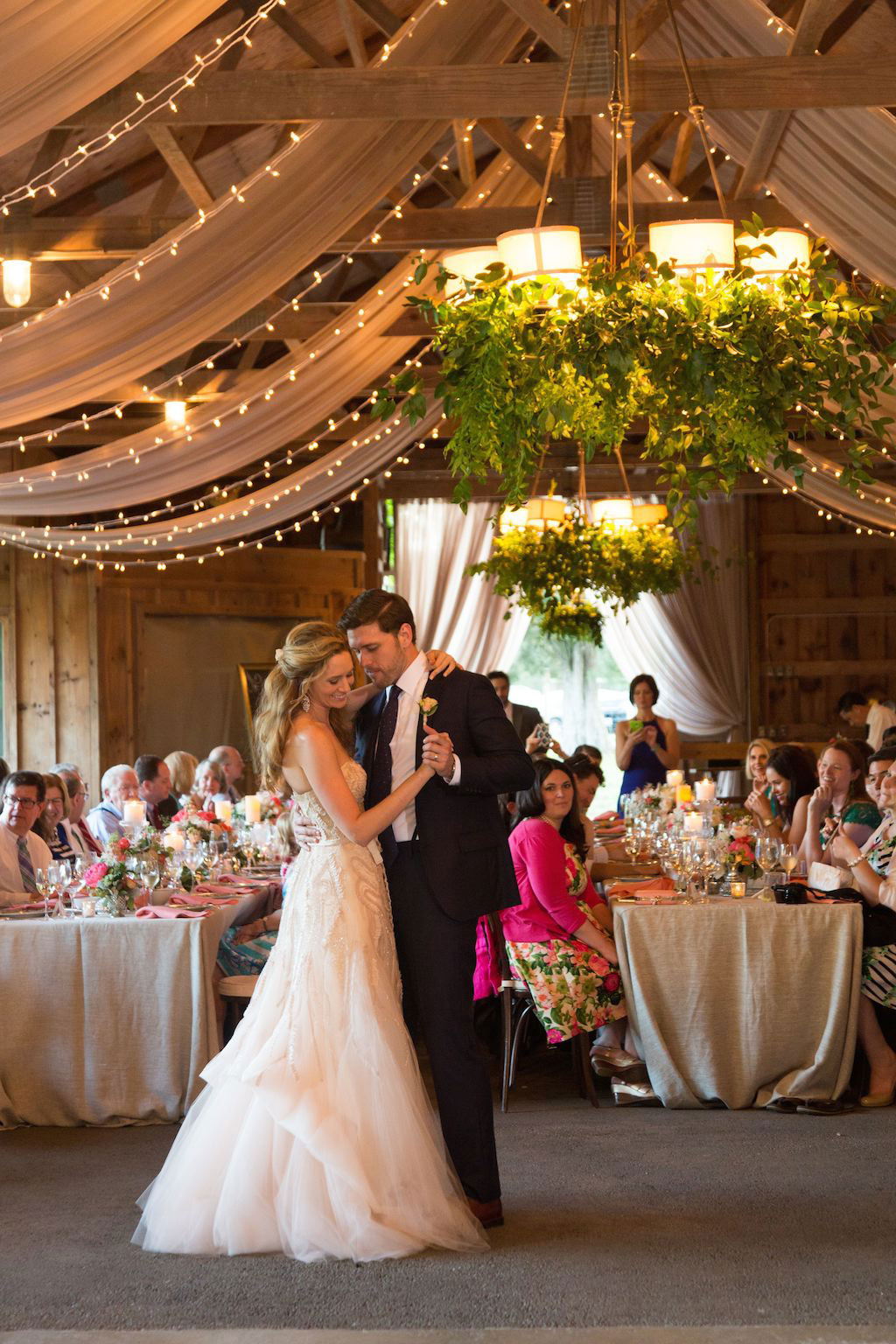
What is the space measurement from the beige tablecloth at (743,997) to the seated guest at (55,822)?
8.64 feet

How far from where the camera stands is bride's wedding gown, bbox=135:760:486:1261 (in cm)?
365

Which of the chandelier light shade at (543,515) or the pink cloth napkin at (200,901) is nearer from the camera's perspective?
the pink cloth napkin at (200,901)

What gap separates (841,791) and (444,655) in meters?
2.94

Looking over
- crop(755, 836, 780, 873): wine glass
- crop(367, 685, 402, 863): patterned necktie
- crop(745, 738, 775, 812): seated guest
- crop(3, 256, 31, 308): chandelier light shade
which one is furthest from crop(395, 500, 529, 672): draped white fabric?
crop(367, 685, 402, 863): patterned necktie

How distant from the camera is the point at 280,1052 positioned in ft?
12.5

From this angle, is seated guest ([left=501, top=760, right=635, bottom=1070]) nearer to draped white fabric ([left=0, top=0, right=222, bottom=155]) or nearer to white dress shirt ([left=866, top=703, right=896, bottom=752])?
draped white fabric ([left=0, top=0, right=222, bottom=155])

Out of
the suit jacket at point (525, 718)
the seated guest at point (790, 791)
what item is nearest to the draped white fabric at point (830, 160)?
→ the seated guest at point (790, 791)

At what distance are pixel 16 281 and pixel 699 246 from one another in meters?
3.53

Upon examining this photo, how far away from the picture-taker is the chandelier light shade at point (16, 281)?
6.41 m

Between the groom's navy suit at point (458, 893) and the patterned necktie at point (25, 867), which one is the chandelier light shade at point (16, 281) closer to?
the patterned necktie at point (25, 867)

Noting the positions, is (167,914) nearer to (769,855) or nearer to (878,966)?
(769,855)

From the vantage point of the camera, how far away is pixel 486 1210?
12.7 ft

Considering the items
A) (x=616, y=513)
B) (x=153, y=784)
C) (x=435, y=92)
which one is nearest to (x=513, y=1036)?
(x=153, y=784)

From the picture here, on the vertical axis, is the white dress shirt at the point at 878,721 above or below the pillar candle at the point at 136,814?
above
